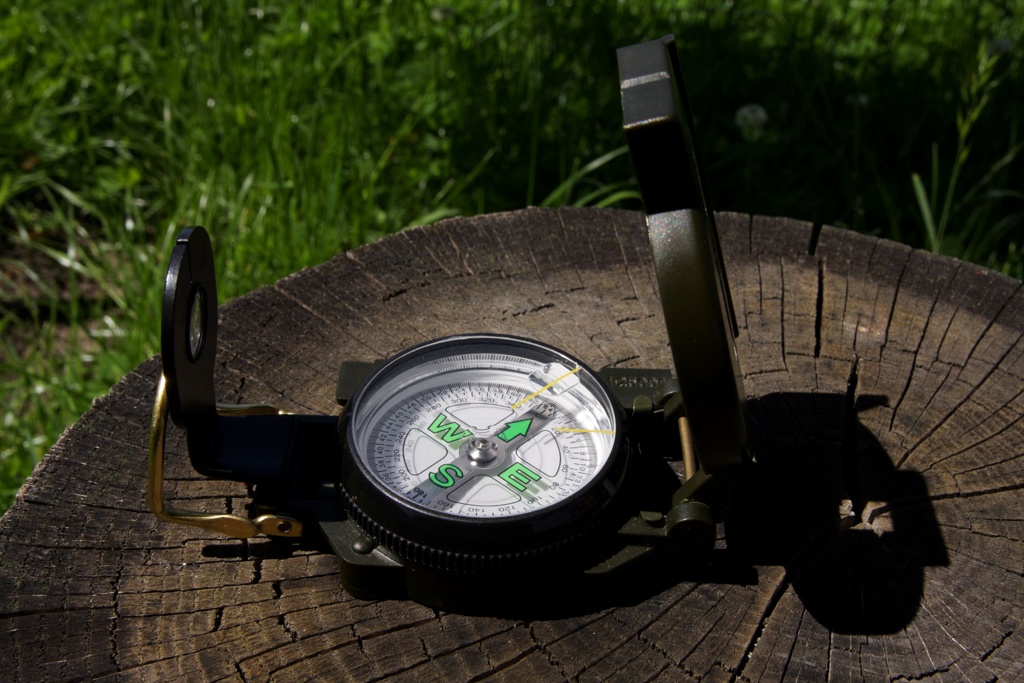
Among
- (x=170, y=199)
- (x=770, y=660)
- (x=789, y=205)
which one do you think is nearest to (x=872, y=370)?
(x=770, y=660)

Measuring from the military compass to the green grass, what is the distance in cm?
143

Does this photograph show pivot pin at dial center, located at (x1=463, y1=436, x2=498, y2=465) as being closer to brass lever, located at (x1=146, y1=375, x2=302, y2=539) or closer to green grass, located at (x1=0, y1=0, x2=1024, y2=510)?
brass lever, located at (x1=146, y1=375, x2=302, y2=539)

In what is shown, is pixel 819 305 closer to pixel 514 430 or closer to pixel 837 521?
pixel 837 521

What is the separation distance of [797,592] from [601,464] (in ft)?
1.12

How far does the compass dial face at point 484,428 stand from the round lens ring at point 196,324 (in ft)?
0.82

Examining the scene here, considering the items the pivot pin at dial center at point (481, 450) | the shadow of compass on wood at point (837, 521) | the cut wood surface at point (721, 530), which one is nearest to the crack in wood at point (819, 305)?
the cut wood surface at point (721, 530)

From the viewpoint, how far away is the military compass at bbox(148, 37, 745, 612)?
138 cm

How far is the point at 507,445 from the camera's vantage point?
1730 millimetres

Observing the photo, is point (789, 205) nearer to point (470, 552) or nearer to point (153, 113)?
point (153, 113)

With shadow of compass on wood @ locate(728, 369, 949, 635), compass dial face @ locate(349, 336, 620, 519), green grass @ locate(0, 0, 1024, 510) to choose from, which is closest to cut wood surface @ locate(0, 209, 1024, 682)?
shadow of compass on wood @ locate(728, 369, 949, 635)

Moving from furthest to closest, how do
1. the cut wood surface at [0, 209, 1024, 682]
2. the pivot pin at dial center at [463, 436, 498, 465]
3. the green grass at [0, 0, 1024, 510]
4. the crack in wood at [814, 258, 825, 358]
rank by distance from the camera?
the green grass at [0, 0, 1024, 510]
the crack in wood at [814, 258, 825, 358]
the pivot pin at dial center at [463, 436, 498, 465]
the cut wood surface at [0, 209, 1024, 682]

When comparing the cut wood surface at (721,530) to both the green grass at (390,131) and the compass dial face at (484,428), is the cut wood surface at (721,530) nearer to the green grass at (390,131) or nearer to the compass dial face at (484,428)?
the compass dial face at (484,428)

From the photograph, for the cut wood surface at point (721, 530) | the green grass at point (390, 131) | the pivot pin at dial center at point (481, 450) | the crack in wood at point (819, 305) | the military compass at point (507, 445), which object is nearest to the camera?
the military compass at point (507, 445)

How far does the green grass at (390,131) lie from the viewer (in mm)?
3316
